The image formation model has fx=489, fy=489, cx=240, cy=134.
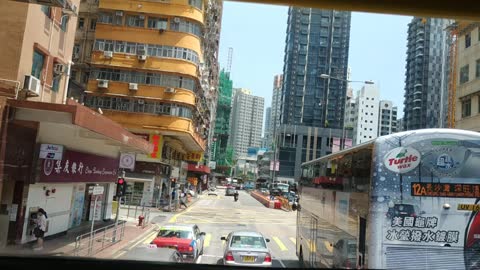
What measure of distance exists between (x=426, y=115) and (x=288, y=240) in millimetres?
15839

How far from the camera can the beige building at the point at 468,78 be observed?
29.7 m

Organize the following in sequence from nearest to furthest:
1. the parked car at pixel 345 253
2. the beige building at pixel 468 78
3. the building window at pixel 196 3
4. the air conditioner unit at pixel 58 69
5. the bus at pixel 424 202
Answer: the bus at pixel 424 202 → the parked car at pixel 345 253 → the air conditioner unit at pixel 58 69 → the beige building at pixel 468 78 → the building window at pixel 196 3

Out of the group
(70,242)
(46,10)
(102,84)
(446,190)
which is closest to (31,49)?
(46,10)

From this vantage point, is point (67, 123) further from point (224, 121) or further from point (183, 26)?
point (224, 121)

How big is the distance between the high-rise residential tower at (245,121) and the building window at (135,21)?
27.2 metres

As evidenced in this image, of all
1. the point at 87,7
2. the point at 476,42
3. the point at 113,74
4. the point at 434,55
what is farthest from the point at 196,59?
the point at 476,42

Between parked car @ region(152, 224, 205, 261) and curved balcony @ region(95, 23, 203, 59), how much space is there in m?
22.9

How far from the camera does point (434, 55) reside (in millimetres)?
30141

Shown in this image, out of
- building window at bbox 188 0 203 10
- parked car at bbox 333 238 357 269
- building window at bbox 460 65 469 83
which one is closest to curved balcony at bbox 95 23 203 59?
building window at bbox 188 0 203 10

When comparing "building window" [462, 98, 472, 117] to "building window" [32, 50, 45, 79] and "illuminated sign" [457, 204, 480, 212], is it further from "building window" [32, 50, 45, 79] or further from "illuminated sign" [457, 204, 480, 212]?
"illuminated sign" [457, 204, 480, 212]

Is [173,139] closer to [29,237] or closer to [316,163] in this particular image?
[29,237]

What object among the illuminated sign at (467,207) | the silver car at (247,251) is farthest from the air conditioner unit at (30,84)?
the illuminated sign at (467,207)

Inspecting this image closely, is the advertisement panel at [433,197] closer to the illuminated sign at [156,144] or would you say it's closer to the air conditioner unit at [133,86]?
the illuminated sign at [156,144]

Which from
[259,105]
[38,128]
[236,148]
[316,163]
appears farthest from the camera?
[236,148]
